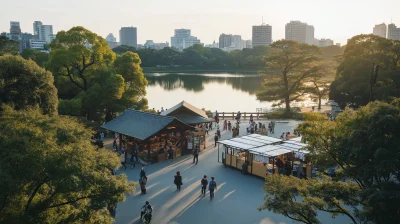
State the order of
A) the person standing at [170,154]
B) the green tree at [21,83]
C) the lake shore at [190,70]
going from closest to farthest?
the green tree at [21,83] → the person standing at [170,154] → the lake shore at [190,70]

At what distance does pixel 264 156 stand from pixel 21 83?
11.0m

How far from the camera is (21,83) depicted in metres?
14.7

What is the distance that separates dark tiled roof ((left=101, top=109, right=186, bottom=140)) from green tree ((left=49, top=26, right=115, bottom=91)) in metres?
6.93

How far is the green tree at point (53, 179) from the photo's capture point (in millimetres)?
6996

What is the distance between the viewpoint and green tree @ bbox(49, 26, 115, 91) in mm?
25484

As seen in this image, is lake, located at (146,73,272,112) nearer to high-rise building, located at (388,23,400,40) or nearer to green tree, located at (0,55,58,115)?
green tree, located at (0,55,58,115)

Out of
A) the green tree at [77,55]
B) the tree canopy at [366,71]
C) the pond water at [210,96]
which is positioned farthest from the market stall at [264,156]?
the pond water at [210,96]

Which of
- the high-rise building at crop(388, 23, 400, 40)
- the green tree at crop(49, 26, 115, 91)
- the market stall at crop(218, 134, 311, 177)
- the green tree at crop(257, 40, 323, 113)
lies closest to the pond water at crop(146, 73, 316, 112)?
the green tree at crop(257, 40, 323, 113)

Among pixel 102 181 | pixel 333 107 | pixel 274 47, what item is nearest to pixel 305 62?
pixel 274 47

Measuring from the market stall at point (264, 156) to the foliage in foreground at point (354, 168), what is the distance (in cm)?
668

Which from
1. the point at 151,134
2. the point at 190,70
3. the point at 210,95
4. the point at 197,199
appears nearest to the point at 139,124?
the point at 151,134

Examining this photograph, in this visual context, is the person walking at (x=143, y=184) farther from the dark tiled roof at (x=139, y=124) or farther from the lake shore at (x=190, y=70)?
the lake shore at (x=190, y=70)

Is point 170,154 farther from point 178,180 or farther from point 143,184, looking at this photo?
point 143,184

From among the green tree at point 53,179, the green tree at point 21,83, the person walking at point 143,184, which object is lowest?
the person walking at point 143,184
